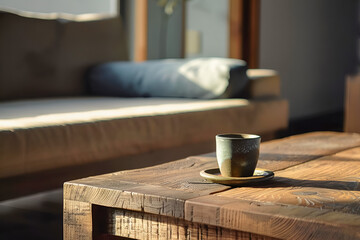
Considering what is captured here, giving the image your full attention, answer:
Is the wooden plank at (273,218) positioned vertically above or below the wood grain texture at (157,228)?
above

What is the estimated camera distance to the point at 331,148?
55.7 inches

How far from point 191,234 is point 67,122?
86 cm

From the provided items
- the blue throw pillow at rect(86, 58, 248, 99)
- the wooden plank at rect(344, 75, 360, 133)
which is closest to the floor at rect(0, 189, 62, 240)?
the blue throw pillow at rect(86, 58, 248, 99)

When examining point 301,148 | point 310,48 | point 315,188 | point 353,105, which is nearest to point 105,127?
point 301,148

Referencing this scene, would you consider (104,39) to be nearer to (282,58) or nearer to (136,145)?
(136,145)

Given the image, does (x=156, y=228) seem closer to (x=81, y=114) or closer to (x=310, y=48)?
(x=81, y=114)

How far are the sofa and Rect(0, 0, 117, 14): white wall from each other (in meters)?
0.74

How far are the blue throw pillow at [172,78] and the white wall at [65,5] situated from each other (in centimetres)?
92

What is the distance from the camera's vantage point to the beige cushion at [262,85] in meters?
2.64

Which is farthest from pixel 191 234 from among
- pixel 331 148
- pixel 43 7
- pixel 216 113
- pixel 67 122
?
pixel 43 7

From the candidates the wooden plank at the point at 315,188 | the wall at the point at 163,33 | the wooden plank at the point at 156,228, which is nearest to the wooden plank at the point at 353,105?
the wall at the point at 163,33

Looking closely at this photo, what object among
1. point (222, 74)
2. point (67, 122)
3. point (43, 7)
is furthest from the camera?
point (43, 7)

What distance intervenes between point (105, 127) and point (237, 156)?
82 centimetres

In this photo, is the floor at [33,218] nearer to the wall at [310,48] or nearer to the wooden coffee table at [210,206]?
the wooden coffee table at [210,206]
